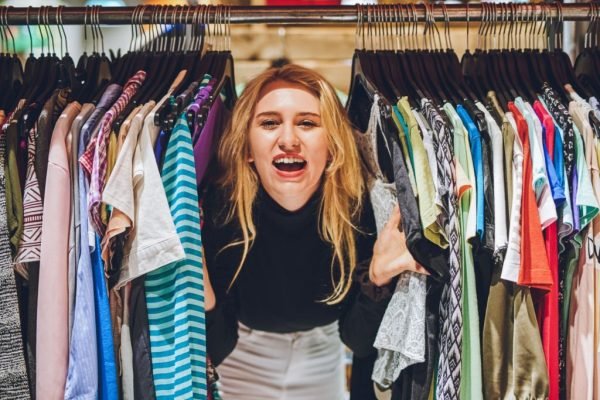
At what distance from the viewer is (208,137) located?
1.32m

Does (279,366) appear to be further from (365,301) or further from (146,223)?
(146,223)

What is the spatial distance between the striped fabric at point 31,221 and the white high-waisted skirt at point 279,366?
77 centimetres

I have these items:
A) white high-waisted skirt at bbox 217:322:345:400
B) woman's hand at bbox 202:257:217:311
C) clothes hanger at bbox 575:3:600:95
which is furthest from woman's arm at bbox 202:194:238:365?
clothes hanger at bbox 575:3:600:95

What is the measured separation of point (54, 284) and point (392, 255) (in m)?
0.62

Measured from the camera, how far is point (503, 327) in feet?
3.75

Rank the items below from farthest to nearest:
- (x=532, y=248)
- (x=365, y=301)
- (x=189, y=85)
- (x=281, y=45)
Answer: (x=281, y=45) → (x=365, y=301) → (x=189, y=85) → (x=532, y=248)

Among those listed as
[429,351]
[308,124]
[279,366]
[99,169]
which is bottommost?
[279,366]

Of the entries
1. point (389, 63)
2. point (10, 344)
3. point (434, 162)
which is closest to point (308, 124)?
point (389, 63)

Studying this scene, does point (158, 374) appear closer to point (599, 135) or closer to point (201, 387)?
point (201, 387)

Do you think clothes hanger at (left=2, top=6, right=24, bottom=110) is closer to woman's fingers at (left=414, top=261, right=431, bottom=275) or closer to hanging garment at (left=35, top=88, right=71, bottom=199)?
hanging garment at (left=35, top=88, right=71, bottom=199)

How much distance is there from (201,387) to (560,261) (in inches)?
27.0

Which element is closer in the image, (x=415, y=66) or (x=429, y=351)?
(x=429, y=351)

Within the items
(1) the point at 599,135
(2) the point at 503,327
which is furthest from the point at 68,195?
(1) the point at 599,135

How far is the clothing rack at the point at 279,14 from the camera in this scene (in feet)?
4.39
